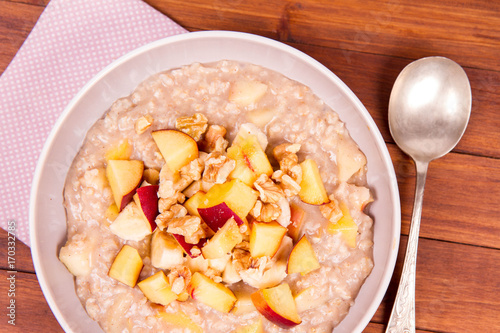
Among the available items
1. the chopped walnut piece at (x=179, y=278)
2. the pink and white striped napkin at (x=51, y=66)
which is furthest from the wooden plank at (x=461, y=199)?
the pink and white striped napkin at (x=51, y=66)

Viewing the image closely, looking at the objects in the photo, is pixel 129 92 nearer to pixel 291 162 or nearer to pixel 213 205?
pixel 213 205

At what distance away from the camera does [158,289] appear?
51.1 inches

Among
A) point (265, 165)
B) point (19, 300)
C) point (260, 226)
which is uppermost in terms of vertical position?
point (265, 165)

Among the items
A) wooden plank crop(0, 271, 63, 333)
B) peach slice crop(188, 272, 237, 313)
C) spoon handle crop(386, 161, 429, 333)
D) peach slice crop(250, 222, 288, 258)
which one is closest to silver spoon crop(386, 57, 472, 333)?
spoon handle crop(386, 161, 429, 333)

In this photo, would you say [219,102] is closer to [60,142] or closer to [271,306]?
[60,142]

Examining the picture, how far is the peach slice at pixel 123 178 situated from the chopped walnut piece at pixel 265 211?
384 millimetres

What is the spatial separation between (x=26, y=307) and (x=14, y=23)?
1035 millimetres

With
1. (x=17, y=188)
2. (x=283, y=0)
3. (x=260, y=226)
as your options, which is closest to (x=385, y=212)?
(x=260, y=226)

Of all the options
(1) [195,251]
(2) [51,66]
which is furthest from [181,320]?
(2) [51,66]

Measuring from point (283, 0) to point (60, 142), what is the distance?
2.99ft

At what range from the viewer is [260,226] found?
128 centimetres

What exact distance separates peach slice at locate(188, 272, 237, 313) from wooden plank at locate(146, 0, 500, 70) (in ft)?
2.90

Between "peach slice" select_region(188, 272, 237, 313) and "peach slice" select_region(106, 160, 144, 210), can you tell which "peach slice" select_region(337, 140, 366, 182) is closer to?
"peach slice" select_region(188, 272, 237, 313)

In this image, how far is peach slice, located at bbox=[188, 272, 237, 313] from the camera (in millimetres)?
1302
